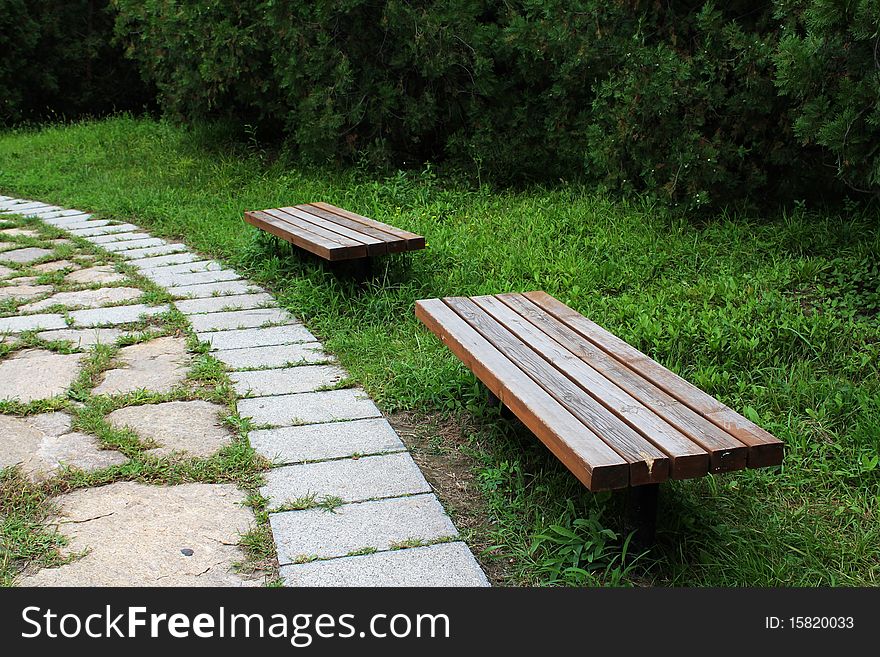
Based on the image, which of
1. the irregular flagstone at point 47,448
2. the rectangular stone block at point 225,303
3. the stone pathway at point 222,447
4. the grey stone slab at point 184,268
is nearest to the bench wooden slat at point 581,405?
the stone pathway at point 222,447

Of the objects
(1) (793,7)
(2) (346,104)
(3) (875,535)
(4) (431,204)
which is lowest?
(3) (875,535)

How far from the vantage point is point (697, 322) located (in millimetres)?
4172

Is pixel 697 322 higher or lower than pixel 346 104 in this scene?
lower

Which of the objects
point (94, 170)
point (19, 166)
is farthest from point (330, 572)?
point (19, 166)

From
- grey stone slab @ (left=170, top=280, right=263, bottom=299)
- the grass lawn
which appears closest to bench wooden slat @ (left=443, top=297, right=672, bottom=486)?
the grass lawn

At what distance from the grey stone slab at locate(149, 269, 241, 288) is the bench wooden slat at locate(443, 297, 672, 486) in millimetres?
2375

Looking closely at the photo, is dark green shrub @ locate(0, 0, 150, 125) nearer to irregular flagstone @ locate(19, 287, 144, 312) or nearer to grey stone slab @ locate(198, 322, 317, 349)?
irregular flagstone @ locate(19, 287, 144, 312)

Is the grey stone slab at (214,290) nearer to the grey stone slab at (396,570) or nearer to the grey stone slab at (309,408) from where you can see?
the grey stone slab at (309,408)

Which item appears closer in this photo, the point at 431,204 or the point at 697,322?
the point at 697,322

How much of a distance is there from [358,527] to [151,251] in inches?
165

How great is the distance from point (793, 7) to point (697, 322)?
6.84 ft

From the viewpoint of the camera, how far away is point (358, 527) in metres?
2.74

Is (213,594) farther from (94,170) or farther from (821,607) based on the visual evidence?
(94,170)

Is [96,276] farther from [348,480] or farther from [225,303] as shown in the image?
[348,480]
